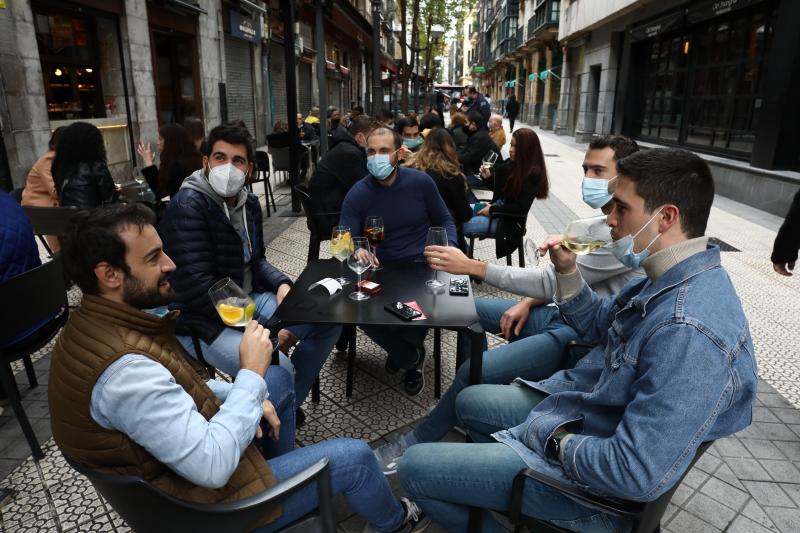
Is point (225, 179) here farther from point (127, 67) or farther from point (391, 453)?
point (127, 67)

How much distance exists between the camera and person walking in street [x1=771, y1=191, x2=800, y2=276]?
319cm

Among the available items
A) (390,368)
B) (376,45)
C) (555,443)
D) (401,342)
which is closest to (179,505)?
(555,443)

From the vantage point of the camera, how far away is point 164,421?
1285 millimetres

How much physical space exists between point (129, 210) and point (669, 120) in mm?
15328

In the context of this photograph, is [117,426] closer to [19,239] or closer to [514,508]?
[514,508]

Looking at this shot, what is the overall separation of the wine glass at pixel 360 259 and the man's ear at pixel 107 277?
3.82ft

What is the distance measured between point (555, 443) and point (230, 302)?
4.18 feet

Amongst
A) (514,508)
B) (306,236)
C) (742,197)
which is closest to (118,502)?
(514,508)

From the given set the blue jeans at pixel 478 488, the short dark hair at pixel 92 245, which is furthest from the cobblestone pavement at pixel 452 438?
the short dark hair at pixel 92 245

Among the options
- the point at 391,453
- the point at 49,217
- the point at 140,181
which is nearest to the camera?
the point at 391,453

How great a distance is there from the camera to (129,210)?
5.10ft

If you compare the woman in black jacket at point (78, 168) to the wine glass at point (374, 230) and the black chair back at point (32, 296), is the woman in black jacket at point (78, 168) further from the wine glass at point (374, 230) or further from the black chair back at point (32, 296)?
the wine glass at point (374, 230)

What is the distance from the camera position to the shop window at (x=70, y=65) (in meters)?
7.55

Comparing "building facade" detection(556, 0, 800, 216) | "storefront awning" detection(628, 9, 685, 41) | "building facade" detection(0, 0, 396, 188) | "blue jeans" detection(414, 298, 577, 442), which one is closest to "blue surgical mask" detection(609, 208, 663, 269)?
"blue jeans" detection(414, 298, 577, 442)
